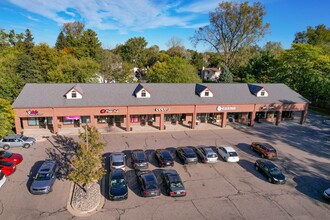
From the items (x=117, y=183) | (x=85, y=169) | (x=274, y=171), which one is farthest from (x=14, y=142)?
(x=274, y=171)

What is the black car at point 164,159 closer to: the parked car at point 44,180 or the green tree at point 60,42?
the parked car at point 44,180

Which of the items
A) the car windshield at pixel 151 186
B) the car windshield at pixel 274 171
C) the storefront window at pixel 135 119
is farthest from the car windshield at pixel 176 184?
the storefront window at pixel 135 119

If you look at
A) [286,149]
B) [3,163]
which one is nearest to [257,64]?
[286,149]

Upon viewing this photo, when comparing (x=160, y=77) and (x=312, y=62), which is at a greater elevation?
(x=312, y=62)

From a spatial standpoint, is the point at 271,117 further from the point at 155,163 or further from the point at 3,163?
the point at 3,163

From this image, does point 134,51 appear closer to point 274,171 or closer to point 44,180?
point 44,180

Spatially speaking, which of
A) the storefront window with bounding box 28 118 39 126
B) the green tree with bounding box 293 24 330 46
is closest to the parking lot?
the storefront window with bounding box 28 118 39 126
